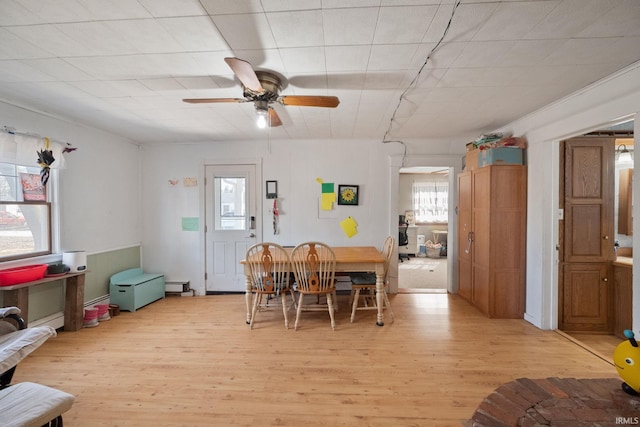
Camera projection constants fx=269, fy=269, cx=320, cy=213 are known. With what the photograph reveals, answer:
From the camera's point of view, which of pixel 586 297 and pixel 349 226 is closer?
pixel 586 297

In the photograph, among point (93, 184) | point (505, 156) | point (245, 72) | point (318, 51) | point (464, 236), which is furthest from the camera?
point (464, 236)

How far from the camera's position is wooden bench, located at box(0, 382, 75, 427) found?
45.4 inches

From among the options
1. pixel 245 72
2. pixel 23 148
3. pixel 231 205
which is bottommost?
pixel 231 205

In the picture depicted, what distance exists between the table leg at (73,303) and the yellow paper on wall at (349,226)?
10.7 ft

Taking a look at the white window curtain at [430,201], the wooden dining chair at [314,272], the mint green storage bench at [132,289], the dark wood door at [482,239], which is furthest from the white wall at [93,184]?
the white window curtain at [430,201]

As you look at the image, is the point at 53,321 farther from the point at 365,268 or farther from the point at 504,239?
the point at 504,239

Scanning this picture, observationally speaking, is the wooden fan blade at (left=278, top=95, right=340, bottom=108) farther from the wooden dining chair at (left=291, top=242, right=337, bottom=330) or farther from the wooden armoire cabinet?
the wooden armoire cabinet

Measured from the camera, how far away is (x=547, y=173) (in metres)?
2.79

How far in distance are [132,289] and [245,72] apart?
10.6ft

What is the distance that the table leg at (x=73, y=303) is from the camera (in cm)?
289

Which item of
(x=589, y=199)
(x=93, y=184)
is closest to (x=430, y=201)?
(x=589, y=199)

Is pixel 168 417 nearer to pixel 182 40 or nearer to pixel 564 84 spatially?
pixel 182 40

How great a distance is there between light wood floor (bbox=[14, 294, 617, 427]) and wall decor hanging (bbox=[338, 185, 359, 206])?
1674 millimetres

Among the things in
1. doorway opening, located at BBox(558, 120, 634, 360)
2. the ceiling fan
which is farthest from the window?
doorway opening, located at BBox(558, 120, 634, 360)
